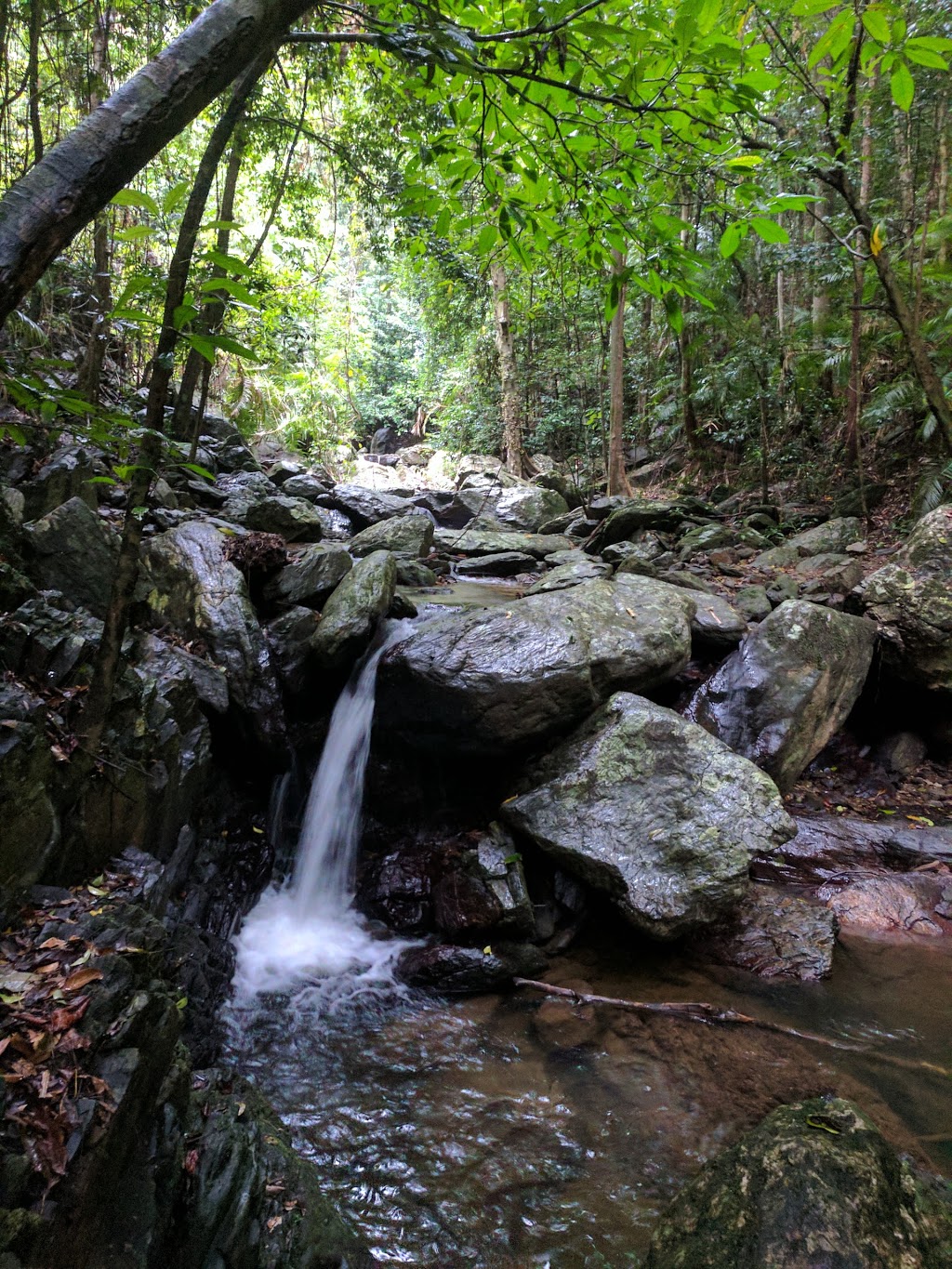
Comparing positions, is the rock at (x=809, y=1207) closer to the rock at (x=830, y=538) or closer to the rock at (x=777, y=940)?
the rock at (x=777, y=940)

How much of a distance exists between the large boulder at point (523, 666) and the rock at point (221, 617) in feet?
3.61

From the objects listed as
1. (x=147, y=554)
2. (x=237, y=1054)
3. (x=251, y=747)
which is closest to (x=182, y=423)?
(x=147, y=554)

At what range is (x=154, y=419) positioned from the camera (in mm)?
2582

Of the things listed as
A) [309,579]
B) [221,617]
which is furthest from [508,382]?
[221,617]

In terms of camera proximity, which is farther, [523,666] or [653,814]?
[523,666]

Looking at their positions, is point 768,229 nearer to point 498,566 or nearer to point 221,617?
point 221,617

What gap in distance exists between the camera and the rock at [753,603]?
288 inches

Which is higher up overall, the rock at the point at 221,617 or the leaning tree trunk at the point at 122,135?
the leaning tree trunk at the point at 122,135

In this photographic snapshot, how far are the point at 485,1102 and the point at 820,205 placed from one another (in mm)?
16794

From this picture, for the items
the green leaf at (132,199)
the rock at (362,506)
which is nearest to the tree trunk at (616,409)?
the rock at (362,506)

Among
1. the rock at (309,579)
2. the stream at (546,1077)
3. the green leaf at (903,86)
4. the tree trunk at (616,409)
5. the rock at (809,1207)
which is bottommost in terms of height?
the stream at (546,1077)

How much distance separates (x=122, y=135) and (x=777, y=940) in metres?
5.73

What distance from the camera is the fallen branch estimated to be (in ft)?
12.5

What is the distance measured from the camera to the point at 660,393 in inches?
625
